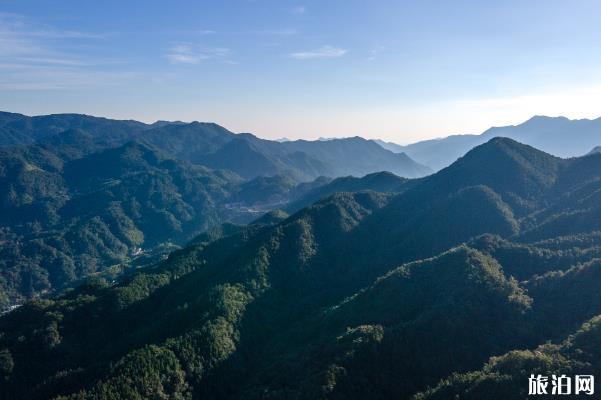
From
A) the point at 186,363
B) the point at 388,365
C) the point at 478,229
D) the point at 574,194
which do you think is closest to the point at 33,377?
the point at 186,363

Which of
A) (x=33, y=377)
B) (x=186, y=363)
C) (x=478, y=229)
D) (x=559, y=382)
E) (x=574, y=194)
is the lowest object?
(x=33, y=377)

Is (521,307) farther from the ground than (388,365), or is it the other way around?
(521,307)

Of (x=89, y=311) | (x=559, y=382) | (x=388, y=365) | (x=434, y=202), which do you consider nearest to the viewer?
(x=559, y=382)

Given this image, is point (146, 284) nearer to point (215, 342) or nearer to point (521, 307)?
point (215, 342)

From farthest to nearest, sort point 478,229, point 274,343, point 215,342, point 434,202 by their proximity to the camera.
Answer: point 434,202 → point 478,229 → point 274,343 → point 215,342

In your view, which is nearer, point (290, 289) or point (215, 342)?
point (215, 342)

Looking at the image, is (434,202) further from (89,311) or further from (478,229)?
(89,311)

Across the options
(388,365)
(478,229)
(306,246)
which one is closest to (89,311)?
(306,246)
